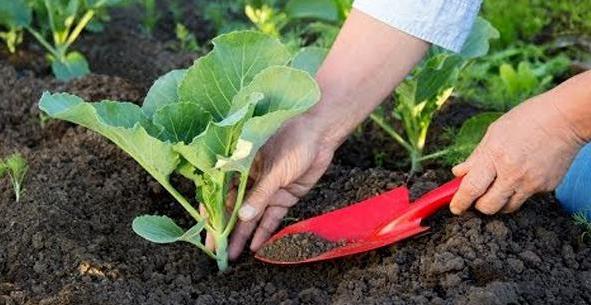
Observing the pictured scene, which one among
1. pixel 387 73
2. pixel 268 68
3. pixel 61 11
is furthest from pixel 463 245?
pixel 61 11

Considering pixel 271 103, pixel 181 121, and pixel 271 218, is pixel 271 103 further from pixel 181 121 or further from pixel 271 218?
pixel 271 218

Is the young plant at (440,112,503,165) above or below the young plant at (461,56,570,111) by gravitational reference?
above

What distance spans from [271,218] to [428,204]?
0.47 meters

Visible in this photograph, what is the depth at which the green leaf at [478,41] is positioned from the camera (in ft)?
11.2

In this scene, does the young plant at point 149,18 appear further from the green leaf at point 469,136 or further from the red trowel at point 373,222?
the red trowel at point 373,222

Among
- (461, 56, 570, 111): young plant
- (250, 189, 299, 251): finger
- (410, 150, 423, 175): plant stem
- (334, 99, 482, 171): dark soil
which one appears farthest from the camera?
(461, 56, 570, 111): young plant

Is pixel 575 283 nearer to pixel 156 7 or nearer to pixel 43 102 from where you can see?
pixel 43 102

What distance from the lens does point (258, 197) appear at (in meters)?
2.85

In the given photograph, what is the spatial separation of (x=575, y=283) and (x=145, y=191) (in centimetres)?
136

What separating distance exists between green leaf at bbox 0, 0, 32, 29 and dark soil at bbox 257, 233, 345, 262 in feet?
6.22

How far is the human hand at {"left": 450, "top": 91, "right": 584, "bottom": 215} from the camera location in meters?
2.69

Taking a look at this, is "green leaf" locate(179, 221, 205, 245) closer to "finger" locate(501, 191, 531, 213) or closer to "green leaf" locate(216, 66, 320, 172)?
"green leaf" locate(216, 66, 320, 172)

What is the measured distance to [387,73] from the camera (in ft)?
9.58

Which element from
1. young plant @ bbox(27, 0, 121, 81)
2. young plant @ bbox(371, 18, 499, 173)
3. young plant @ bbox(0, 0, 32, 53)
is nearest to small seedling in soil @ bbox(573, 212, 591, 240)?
young plant @ bbox(371, 18, 499, 173)
